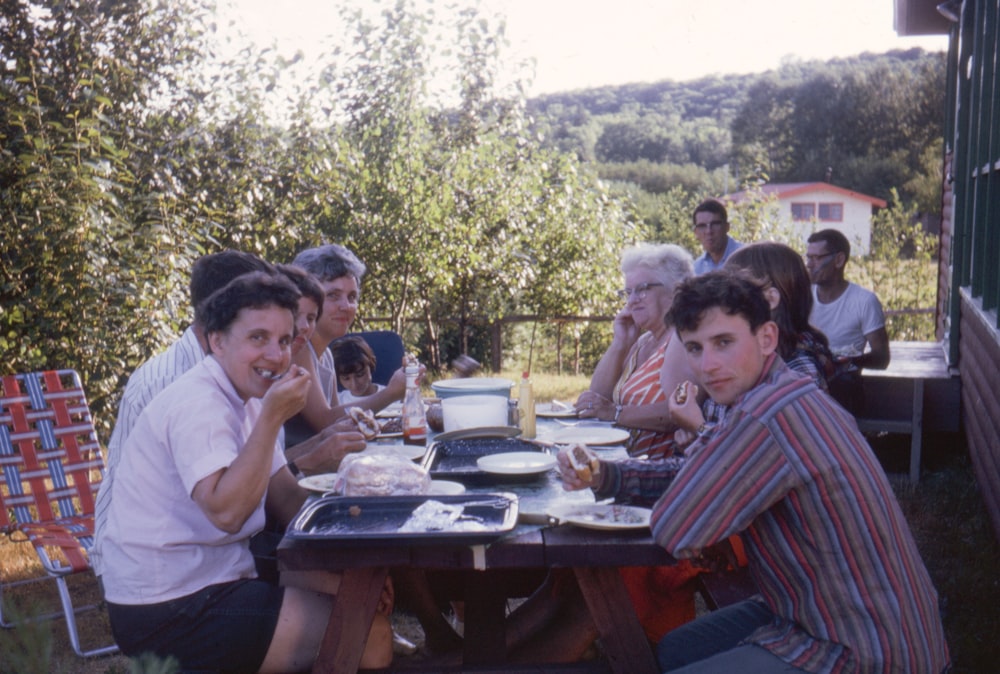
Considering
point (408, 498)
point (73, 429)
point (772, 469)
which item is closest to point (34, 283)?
point (73, 429)

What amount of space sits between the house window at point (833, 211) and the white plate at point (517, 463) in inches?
1901

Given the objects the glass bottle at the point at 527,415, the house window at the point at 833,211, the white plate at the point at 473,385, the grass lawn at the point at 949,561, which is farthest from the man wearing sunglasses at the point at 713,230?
the house window at the point at 833,211

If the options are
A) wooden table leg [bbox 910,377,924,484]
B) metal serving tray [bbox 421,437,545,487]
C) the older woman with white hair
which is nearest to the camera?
metal serving tray [bbox 421,437,545,487]

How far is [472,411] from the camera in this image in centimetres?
317

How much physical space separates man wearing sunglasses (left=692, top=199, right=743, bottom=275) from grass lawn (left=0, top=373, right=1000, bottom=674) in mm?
1943

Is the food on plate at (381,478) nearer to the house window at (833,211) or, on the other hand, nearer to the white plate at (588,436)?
the white plate at (588,436)

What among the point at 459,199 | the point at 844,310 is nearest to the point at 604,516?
the point at 844,310

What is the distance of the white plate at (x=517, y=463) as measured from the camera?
8.41 feet

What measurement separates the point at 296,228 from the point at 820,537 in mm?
5406

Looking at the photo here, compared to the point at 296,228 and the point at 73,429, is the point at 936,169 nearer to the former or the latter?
the point at 296,228

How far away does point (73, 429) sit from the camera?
4164 millimetres

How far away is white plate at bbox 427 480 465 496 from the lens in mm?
2365

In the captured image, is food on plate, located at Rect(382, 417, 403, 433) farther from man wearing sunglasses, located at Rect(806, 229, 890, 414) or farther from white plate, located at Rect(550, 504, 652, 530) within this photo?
man wearing sunglasses, located at Rect(806, 229, 890, 414)

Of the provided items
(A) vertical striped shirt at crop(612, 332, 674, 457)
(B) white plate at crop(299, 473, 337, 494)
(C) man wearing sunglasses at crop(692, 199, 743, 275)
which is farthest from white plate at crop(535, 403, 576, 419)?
(C) man wearing sunglasses at crop(692, 199, 743, 275)
